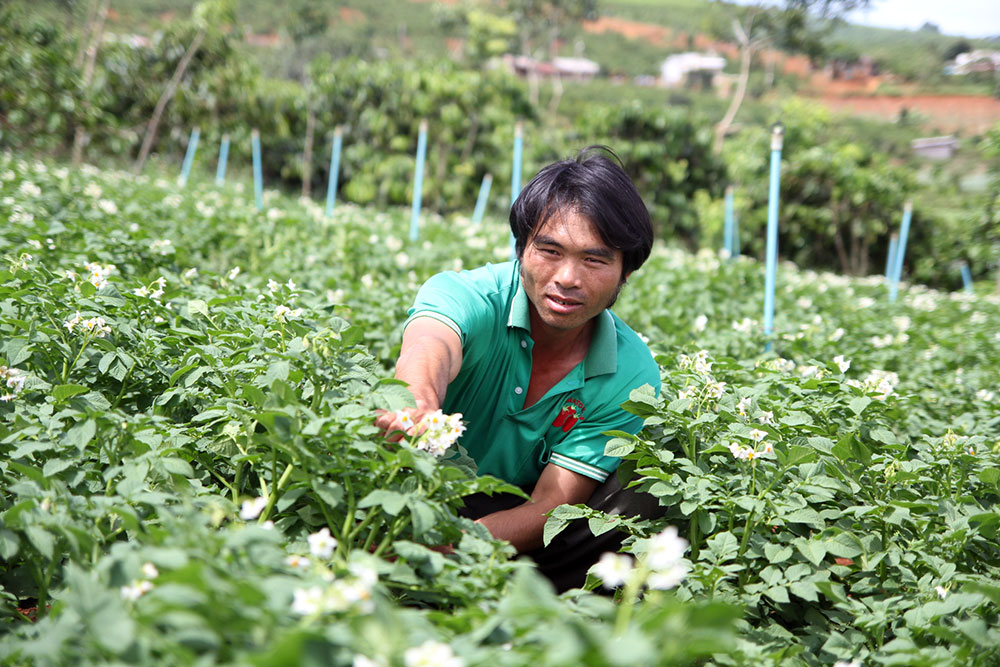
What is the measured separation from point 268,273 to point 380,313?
1124mm

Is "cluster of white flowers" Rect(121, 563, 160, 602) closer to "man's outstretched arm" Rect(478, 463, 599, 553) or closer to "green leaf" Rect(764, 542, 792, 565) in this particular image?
"man's outstretched arm" Rect(478, 463, 599, 553)

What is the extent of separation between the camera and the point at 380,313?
11.7ft

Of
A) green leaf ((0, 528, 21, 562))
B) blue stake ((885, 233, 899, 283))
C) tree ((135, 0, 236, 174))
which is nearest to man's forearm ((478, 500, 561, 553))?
green leaf ((0, 528, 21, 562))

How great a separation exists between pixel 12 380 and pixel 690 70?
8323cm

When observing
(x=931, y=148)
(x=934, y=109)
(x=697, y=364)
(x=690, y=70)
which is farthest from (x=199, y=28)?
(x=690, y=70)

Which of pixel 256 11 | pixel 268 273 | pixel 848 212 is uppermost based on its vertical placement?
pixel 256 11

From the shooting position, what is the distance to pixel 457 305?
2133 millimetres

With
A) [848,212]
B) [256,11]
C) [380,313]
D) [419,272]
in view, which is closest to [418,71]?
[848,212]

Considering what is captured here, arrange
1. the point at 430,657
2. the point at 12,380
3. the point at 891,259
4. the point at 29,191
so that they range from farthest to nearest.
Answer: the point at 891,259 → the point at 29,191 → the point at 12,380 → the point at 430,657

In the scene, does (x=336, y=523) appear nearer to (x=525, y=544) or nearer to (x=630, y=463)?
(x=525, y=544)

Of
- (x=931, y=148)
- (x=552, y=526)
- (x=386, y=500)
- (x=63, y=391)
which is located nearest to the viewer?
(x=386, y=500)

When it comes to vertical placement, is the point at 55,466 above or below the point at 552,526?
above

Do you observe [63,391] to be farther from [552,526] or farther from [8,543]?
[552,526]

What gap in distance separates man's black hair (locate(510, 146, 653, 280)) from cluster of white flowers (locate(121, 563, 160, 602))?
4.69ft
